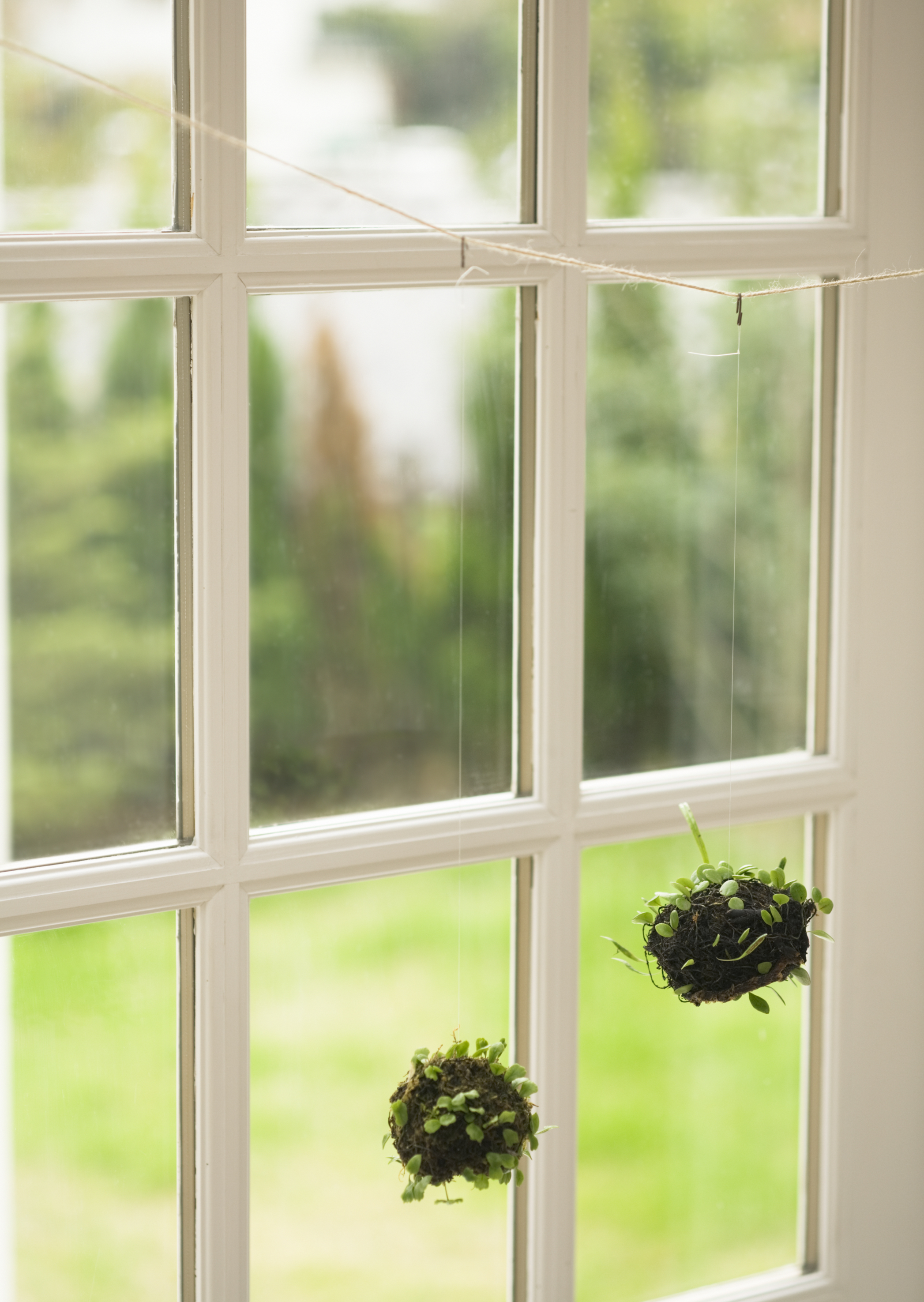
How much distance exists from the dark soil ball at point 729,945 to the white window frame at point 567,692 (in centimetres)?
31

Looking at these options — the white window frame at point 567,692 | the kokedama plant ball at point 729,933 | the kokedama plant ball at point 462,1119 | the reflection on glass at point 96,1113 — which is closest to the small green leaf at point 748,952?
the kokedama plant ball at point 729,933

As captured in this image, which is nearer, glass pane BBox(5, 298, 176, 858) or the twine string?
the twine string

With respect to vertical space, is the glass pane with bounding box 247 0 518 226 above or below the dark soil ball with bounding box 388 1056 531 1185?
above

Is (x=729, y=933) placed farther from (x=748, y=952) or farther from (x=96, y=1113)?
(x=96, y=1113)

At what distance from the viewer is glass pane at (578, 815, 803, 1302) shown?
1816 mm

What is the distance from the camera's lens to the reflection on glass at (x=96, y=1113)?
Result: 153 centimetres

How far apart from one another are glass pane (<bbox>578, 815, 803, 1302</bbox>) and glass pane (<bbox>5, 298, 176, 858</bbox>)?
0.57 m

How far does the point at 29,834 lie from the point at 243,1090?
350mm

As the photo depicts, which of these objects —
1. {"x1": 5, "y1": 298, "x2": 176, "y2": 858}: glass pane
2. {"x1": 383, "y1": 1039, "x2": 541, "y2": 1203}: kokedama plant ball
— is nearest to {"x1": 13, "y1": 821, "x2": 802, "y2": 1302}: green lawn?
{"x1": 5, "y1": 298, "x2": 176, "y2": 858}: glass pane

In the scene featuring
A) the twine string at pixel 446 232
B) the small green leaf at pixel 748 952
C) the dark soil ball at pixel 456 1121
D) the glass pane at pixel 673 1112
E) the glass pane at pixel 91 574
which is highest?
the twine string at pixel 446 232

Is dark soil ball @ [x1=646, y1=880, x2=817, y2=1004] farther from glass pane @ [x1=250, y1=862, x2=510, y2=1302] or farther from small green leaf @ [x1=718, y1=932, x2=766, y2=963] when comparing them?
glass pane @ [x1=250, y1=862, x2=510, y2=1302]

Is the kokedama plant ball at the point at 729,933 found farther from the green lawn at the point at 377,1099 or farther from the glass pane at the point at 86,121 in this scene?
the glass pane at the point at 86,121

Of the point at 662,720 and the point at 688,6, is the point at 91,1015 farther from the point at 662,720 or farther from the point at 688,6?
the point at 688,6

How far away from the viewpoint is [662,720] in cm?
183
